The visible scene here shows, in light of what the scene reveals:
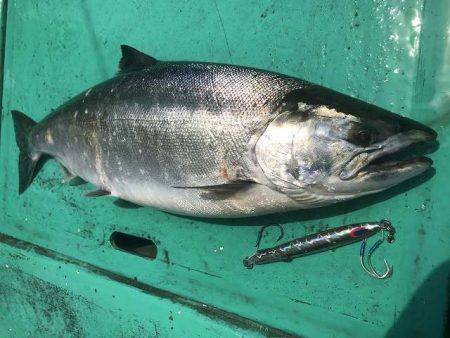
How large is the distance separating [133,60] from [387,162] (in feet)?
3.76

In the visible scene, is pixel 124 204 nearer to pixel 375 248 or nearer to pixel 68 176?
pixel 68 176

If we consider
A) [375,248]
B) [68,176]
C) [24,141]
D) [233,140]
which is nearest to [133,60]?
[233,140]

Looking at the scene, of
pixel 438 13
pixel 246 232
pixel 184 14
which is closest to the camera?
pixel 438 13

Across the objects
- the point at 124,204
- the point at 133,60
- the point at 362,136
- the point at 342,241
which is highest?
the point at 133,60

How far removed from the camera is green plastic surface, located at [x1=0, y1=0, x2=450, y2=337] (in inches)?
60.1

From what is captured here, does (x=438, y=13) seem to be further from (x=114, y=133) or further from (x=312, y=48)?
(x=114, y=133)

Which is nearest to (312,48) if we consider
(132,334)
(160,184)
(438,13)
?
(438,13)

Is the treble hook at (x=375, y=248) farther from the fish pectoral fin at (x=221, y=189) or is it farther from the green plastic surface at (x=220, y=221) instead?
the fish pectoral fin at (x=221, y=189)

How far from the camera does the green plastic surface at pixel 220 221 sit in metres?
1.53

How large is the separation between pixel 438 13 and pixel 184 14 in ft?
3.70

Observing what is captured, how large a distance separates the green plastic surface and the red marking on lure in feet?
0.26

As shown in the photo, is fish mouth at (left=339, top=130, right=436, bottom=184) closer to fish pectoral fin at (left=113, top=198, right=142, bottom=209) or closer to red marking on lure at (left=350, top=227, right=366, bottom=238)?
red marking on lure at (left=350, top=227, right=366, bottom=238)

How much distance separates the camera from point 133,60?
1813 millimetres

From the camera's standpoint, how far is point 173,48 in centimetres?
204
